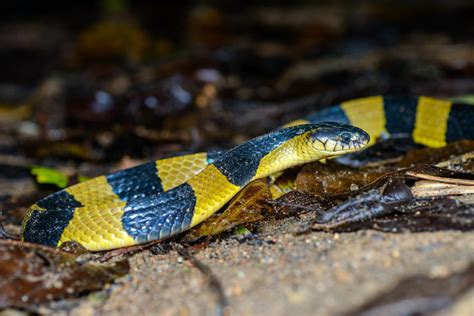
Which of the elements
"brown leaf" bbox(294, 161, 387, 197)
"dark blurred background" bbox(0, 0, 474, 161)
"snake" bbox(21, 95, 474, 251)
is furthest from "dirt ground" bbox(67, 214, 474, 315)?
"dark blurred background" bbox(0, 0, 474, 161)

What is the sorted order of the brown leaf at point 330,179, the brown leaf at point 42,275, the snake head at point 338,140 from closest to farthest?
the brown leaf at point 42,275
the brown leaf at point 330,179
the snake head at point 338,140

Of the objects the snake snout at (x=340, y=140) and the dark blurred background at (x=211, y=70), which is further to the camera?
the dark blurred background at (x=211, y=70)

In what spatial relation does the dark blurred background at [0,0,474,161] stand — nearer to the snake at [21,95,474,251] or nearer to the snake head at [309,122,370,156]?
the snake at [21,95,474,251]

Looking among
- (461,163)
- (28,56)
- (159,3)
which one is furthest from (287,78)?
(159,3)

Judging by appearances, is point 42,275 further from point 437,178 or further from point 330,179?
point 437,178

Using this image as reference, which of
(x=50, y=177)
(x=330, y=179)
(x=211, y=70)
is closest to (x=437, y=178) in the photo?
(x=330, y=179)

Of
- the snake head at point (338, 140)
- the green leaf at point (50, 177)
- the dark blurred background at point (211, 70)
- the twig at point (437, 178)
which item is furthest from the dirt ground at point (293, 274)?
the dark blurred background at point (211, 70)

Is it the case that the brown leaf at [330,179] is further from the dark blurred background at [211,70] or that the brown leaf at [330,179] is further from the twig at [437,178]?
the dark blurred background at [211,70]

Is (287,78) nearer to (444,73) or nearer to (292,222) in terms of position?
(444,73)
